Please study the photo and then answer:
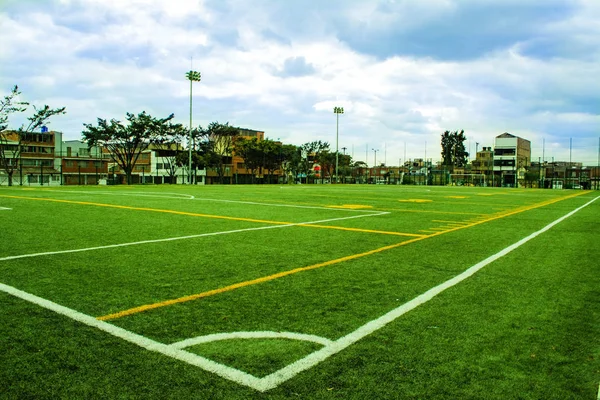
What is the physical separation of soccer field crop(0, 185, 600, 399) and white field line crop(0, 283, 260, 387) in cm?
1

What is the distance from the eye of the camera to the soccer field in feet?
8.41

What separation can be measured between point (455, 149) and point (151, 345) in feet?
362

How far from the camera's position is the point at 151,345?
9.89 ft

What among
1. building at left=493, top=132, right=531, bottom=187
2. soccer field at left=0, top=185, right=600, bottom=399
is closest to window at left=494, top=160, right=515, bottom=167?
building at left=493, top=132, right=531, bottom=187

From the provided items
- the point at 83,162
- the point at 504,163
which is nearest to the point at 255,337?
the point at 83,162

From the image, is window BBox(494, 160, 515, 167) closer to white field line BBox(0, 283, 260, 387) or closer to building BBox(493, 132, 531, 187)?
building BBox(493, 132, 531, 187)

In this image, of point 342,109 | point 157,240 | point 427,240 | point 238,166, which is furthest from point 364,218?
point 238,166

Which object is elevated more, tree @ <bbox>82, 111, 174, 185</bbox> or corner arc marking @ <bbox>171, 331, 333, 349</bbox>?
tree @ <bbox>82, 111, 174, 185</bbox>

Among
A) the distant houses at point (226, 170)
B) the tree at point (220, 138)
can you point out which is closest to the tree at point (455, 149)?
the distant houses at point (226, 170)

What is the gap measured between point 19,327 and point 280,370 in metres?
1.97

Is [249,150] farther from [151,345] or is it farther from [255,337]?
[151,345]

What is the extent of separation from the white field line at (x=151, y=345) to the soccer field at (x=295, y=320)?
0.05 feet

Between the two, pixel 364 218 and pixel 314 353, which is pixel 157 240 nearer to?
pixel 314 353

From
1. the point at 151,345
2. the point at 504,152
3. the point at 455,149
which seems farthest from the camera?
the point at 455,149
